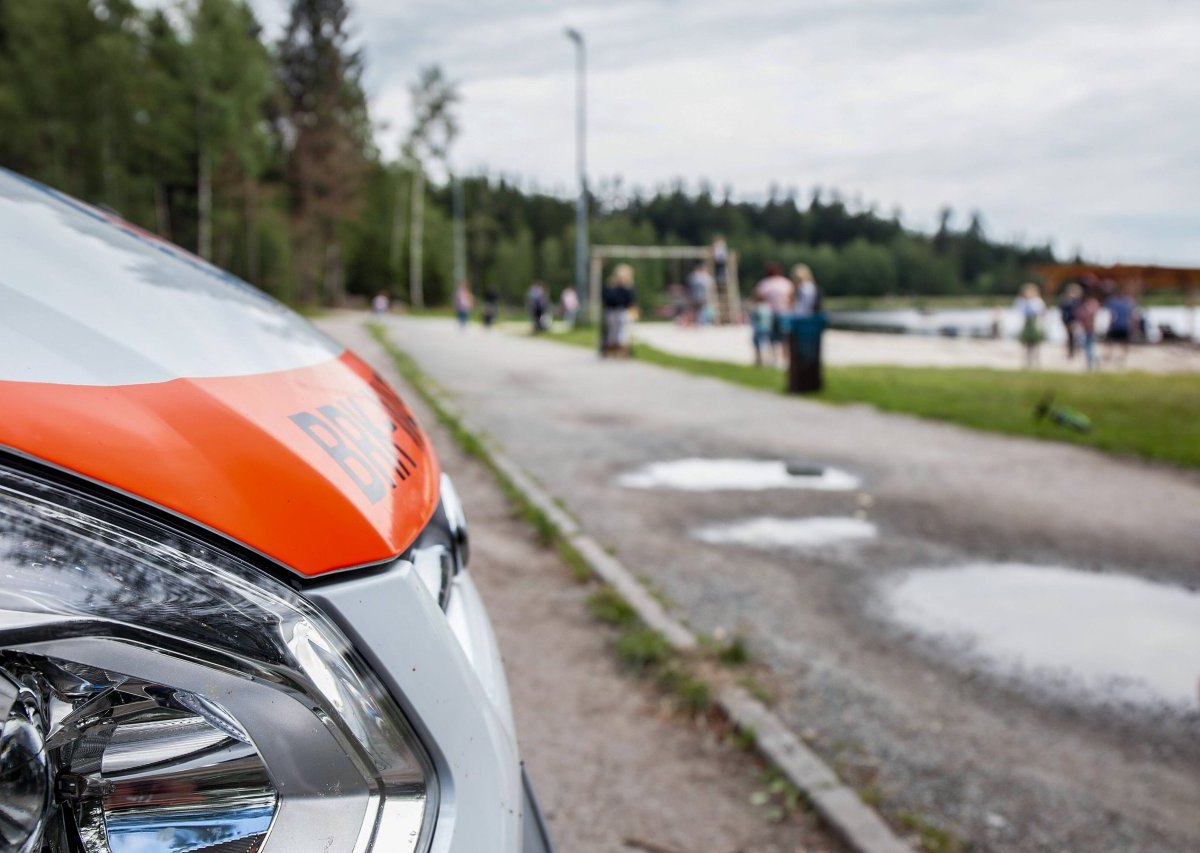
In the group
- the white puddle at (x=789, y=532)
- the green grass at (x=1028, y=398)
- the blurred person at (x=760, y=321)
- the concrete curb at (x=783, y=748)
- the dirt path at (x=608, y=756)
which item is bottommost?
the dirt path at (x=608, y=756)

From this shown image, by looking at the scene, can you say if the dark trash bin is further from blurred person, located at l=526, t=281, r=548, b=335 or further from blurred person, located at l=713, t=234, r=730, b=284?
blurred person, located at l=526, t=281, r=548, b=335

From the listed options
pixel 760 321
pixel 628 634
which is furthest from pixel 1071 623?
pixel 760 321

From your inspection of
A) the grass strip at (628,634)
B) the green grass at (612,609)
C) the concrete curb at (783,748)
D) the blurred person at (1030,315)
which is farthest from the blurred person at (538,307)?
the green grass at (612,609)

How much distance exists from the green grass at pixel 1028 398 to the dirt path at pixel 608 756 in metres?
6.22

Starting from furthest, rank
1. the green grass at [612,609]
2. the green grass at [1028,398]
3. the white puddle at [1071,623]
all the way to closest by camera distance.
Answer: the green grass at [1028,398]
the green grass at [612,609]
the white puddle at [1071,623]

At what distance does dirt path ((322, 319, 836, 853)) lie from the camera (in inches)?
106

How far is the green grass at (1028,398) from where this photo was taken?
9078 mm

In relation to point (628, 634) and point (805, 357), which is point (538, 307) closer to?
point (805, 357)

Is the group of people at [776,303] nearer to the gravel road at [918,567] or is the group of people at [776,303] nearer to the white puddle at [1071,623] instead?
the gravel road at [918,567]

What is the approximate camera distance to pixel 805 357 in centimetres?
1285

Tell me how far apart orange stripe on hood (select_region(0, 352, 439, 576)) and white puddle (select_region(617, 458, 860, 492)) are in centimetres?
593

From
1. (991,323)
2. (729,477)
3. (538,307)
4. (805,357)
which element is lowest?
(729,477)

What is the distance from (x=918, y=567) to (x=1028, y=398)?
7.95 metres

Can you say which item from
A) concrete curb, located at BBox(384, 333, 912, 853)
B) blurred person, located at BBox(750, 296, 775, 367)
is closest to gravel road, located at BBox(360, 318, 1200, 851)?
concrete curb, located at BBox(384, 333, 912, 853)
